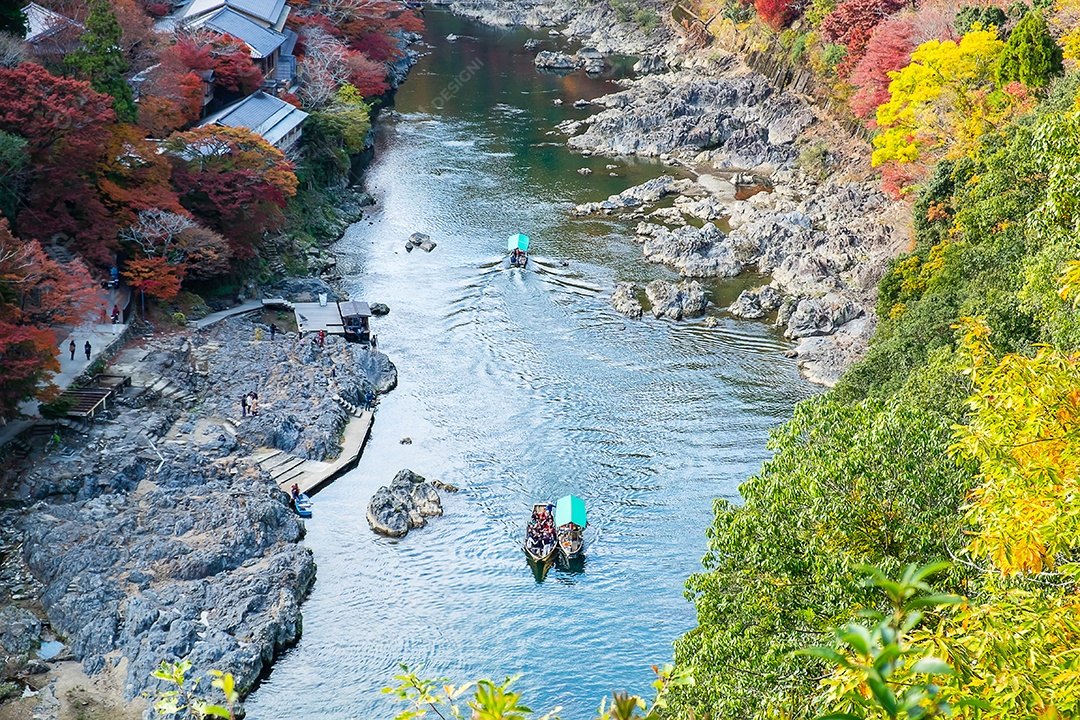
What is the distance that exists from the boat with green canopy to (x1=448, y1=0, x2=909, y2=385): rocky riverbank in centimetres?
552

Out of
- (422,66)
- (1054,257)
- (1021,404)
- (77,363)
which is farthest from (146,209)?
(422,66)

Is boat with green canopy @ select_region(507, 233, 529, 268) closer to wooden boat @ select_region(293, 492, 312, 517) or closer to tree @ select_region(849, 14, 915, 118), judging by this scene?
tree @ select_region(849, 14, 915, 118)

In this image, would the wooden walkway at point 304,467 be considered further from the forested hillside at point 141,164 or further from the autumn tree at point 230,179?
the autumn tree at point 230,179

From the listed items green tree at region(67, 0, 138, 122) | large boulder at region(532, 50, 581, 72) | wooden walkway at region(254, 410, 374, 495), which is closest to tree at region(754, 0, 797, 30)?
large boulder at region(532, 50, 581, 72)

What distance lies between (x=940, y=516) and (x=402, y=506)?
2046cm

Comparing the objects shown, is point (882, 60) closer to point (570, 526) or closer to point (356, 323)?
point (356, 323)

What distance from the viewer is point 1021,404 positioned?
10.5 m

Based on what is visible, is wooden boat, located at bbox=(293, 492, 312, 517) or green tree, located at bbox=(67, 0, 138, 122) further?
green tree, located at bbox=(67, 0, 138, 122)

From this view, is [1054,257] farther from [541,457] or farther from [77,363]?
[77,363]

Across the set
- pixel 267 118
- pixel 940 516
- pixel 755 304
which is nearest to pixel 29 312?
pixel 267 118

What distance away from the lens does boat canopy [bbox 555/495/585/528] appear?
3072 cm

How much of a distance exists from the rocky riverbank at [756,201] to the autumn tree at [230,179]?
15700mm

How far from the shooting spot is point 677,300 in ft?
149

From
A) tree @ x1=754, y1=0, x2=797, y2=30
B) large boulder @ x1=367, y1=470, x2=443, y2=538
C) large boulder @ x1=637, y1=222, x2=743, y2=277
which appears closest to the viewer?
large boulder @ x1=367, y1=470, x2=443, y2=538
